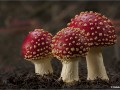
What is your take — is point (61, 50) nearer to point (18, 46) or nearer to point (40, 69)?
point (40, 69)

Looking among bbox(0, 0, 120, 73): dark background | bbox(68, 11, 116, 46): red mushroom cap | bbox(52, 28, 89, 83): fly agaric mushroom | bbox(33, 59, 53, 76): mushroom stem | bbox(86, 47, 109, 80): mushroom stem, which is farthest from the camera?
bbox(0, 0, 120, 73): dark background

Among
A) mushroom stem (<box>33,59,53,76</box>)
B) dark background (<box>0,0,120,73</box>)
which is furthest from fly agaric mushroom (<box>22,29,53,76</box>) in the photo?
dark background (<box>0,0,120,73</box>)

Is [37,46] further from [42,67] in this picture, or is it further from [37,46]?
[42,67]

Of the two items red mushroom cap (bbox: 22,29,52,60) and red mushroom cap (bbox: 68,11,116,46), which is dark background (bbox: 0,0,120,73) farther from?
red mushroom cap (bbox: 68,11,116,46)

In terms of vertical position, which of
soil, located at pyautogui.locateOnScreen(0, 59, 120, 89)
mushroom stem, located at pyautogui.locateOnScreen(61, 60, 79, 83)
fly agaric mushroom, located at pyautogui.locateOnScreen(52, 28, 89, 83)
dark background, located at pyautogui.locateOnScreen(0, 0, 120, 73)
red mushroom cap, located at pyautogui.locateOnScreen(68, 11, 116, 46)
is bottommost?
soil, located at pyautogui.locateOnScreen(0, 59, 120, 89)

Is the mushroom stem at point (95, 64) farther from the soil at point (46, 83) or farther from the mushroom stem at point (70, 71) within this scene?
the mushroom stem at point (70, 71)

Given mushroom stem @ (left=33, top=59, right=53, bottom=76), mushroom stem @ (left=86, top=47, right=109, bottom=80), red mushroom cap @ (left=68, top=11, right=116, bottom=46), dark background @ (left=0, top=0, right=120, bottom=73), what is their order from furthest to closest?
dark background @ (left=0, top=0, right=120, bottom=73), mushroom stem @ (left=33, top=59, right=53, bottom=76), mushroom stem @ (left=86, top=47, right=109, bottom=80), red mushroom cap @ (left=68, top=11, right=116, bottom=46)

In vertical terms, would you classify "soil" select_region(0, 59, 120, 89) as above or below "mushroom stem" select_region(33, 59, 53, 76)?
below

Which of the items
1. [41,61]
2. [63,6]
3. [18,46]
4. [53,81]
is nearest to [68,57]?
[53,81]
